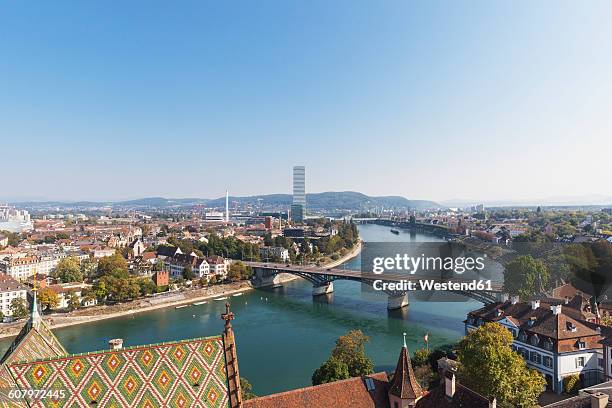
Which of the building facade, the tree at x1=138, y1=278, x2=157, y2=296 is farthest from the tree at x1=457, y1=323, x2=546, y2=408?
the tree at x1=138, y1=278, x2=157, y2=296

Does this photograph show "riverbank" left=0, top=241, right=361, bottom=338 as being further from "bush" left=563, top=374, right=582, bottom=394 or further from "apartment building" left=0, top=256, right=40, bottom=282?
"bush" left=563, top=374, right=582, bottom=394

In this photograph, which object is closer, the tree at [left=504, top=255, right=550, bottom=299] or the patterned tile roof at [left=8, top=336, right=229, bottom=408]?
the patterned tile roof at [left=8, top=336, right=229, bottom=408]

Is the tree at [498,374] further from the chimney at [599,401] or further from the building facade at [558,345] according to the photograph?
the chimney at [599,401]

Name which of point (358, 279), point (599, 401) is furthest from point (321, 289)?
point (599, 401)

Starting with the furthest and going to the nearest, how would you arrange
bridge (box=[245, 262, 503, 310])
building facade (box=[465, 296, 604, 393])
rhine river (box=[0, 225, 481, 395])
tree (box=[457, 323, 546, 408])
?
bridge (box=[245, 262, 503, 310]) → rhine river (box=[0, 225, 481, 395]) → building facade (box=[465, 296, 604, 393]) → tree (box=[457, 323, 546, 408])

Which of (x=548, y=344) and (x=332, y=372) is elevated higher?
(x=548, y=344)

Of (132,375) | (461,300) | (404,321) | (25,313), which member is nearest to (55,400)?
(132,375)

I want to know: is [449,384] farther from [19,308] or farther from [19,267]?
[19,267]
